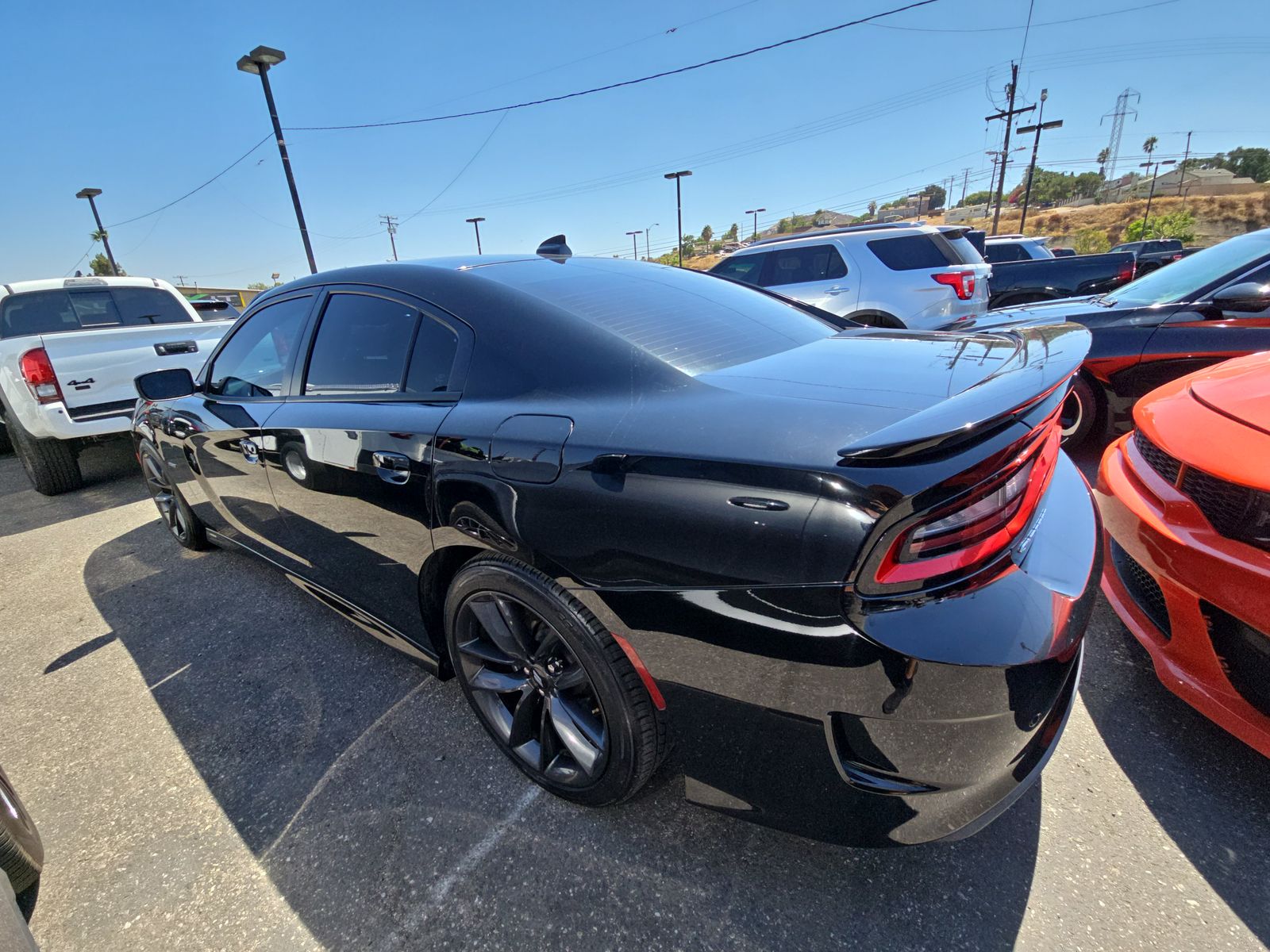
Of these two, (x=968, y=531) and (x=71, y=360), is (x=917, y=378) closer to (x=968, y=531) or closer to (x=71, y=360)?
(x=968, y=531)

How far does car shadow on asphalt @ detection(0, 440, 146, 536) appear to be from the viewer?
485 centimetres

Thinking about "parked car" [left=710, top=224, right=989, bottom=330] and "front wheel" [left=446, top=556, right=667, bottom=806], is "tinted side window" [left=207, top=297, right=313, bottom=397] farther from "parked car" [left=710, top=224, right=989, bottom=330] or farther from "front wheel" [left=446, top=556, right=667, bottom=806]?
"parked car" [left=710, top=224, right=989, bottom=330]

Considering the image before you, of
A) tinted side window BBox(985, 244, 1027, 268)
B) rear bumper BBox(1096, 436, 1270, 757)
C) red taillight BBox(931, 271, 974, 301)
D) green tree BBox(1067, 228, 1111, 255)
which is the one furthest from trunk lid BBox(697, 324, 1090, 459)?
green tree BBox(1067, 228, 1111, 255)

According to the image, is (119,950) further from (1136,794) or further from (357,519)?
(1136,794)

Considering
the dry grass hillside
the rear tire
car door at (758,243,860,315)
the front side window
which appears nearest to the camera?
the rear tire

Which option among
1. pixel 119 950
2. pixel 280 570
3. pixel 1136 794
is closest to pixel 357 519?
pixel 280 570

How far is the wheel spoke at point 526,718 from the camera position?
1.80m

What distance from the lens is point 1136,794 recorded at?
167 cm

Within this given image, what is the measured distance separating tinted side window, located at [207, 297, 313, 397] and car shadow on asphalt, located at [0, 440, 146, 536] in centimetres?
298

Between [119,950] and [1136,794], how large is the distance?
2.64 m

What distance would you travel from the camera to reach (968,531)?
119cm

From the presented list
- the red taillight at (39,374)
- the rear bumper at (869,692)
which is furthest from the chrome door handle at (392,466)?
the red taillight at (39,374)

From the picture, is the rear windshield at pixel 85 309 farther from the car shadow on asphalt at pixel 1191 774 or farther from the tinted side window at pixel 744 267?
the car shadow on asphalt at pixel 1191 774

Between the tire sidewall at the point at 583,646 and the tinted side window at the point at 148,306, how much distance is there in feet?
21.0
